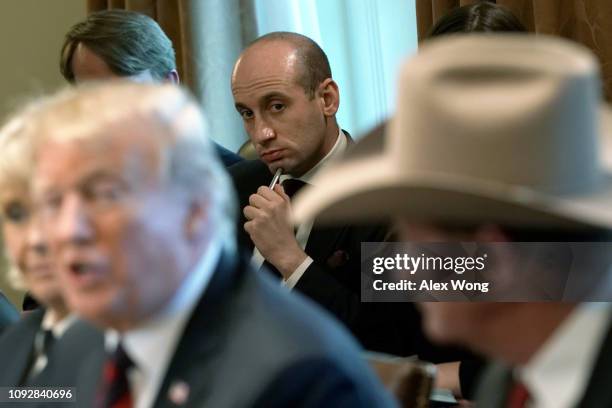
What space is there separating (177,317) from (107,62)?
7.12 feet

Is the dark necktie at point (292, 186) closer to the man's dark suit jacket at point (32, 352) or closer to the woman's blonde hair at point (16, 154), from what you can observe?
the man's dark suit jacket at point (32, 352)

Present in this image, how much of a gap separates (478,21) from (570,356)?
1.71 m

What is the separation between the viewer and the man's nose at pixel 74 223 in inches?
57.1

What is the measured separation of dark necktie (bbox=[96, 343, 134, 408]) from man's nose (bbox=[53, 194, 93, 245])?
7.4 inches

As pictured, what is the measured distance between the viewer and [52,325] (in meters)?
1.94

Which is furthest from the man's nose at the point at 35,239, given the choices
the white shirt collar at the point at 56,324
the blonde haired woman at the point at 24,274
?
the white shirt collar at the point at 56,324

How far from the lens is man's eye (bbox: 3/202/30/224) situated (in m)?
1.82

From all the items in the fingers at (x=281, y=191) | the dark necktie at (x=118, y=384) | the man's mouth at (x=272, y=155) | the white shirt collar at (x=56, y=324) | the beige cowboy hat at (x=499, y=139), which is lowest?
the fingers at (x=281, y=191)

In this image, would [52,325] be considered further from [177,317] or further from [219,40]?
[219,40]

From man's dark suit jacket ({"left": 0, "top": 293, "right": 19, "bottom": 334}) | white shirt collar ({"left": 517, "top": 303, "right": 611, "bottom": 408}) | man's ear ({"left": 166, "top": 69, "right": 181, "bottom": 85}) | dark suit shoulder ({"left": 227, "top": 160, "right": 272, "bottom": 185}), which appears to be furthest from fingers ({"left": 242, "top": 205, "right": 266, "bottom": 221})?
white shirt collar ({"left": 517, "top": 303, "right": 611, "bottom": 408})

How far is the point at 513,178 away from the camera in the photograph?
122cm

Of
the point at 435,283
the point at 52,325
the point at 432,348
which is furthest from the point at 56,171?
the point at 432,348

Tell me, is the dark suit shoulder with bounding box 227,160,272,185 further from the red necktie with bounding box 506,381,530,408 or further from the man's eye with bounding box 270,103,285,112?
the red necktie with bounding box 506,381,530,408

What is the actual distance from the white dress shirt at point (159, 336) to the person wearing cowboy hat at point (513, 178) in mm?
309
